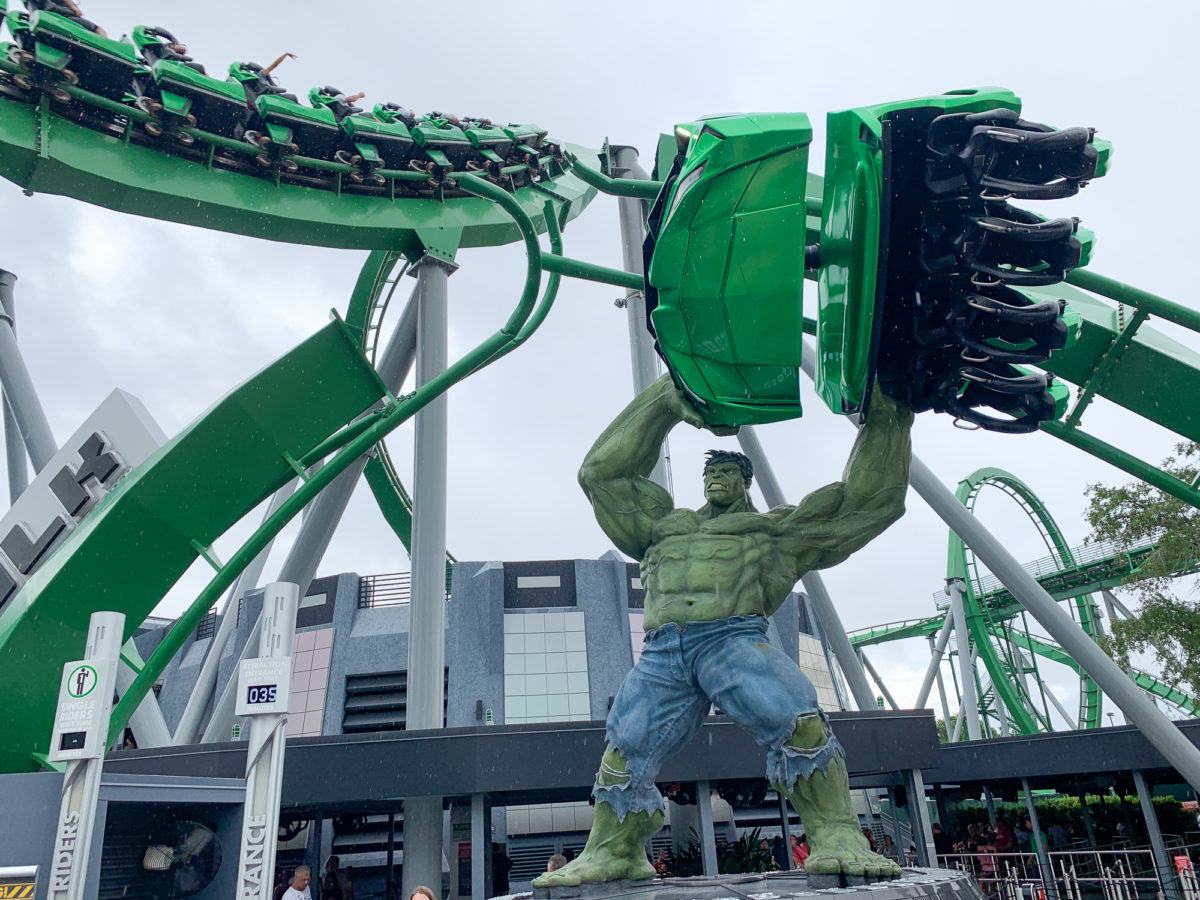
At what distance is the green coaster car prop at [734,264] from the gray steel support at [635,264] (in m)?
6.86

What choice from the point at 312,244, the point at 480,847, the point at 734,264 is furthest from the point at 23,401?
the point at 734,264

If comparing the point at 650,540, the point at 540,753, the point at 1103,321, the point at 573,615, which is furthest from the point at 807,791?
the point at 573,615

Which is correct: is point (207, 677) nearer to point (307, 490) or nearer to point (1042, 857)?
point (307, 490)

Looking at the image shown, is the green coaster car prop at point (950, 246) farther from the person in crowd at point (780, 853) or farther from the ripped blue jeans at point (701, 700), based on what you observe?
the person in crowd at point (780, 853)

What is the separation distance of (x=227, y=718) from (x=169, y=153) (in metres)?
7.91

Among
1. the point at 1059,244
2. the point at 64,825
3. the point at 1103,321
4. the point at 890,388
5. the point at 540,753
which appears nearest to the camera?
the point at 1059,244

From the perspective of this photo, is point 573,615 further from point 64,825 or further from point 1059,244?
point 1059,244

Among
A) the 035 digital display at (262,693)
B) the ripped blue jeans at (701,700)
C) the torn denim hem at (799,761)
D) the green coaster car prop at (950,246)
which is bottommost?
the torn denim hem at (799,761)

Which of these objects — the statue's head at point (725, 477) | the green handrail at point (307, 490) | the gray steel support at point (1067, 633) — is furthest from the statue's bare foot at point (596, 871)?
the gray steel support at point (1067, 633)

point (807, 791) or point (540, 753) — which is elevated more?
point (540, 753)

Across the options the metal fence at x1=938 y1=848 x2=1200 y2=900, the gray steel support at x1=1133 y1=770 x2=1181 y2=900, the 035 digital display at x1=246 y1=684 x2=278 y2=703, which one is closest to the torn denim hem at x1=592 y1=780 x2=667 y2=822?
the 035 digital display at x1=246 y1=684 x2=278 y2=703

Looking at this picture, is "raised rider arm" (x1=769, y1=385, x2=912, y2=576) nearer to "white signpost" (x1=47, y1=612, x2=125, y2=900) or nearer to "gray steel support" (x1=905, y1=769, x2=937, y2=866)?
"white signpost" (x1=47, y1=612, x2=125, y2=900)

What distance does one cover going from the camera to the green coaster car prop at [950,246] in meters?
3.88

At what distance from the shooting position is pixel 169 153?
10.6m
